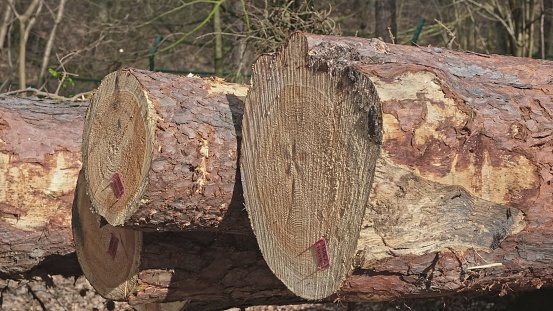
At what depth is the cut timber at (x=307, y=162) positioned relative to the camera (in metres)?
2.11

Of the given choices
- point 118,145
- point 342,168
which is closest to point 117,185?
point 118,145

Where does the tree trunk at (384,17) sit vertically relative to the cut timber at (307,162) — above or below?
above

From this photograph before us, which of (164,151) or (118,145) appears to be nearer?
(164,151)

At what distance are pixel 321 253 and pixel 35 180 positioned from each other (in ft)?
Result: 5.32

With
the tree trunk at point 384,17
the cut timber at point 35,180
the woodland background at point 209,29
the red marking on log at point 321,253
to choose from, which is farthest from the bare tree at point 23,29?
the red marking on log at point 321,253

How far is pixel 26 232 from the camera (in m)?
3.40

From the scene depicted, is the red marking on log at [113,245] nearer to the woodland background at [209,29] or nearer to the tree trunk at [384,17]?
the woodland background at [209,29]

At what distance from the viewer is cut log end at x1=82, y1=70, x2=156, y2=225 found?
2.49 m

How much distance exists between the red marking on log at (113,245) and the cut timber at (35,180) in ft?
1.39

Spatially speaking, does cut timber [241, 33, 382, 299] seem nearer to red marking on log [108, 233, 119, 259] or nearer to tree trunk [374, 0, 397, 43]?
red marking on log [108, 233, 119, 259]

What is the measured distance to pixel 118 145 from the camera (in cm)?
267

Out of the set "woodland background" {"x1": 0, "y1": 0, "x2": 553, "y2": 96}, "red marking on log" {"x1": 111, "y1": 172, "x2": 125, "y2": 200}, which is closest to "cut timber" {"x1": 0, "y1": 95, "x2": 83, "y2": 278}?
"red marking on log" {"x1": 111, "y1": 172, "x2": 125, "y2": 200}

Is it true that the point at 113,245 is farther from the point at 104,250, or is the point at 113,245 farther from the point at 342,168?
the point at 342,168

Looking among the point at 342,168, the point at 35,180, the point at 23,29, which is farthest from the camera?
the point at 23,29
